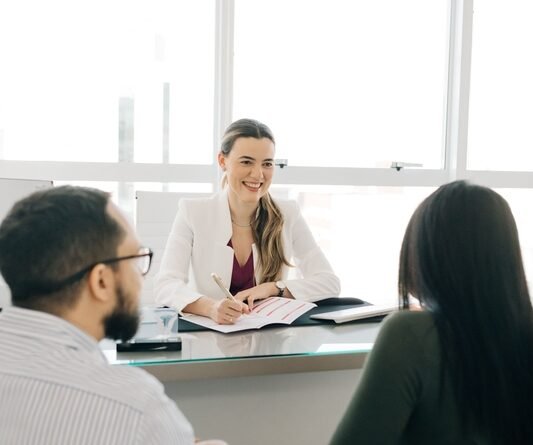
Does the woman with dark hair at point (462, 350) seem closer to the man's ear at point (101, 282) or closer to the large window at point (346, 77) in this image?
the man's ear at point (101, 282)

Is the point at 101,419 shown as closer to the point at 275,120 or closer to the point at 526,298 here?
the point at 526,298

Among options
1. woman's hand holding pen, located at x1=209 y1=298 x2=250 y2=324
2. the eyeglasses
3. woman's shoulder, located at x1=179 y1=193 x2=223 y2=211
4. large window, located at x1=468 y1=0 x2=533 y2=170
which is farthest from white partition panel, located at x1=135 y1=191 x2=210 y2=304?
large window, located at x1=468 y1=0 x2=533 y2=170

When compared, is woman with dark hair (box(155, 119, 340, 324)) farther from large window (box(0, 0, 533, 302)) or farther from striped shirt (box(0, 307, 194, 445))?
striped shirt (box(0, 307, 194, 445))

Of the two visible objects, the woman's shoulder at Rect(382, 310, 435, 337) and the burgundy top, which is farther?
the burgundy top

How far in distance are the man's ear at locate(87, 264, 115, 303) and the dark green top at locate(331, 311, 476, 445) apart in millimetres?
481

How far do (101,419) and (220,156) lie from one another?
75.8 inches

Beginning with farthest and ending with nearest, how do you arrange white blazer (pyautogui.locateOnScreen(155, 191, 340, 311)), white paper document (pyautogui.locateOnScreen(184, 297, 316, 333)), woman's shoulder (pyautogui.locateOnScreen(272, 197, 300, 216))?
1. woman's shoulder (pyautogui.locateOnScreen(272, 197, 300, 216))
2. white blazer (pyautogui.locateOnScreen(155, 191, 340, 311))
3. white paper document (pyautogui.locateOnScreen(184, 297, 316, 333))

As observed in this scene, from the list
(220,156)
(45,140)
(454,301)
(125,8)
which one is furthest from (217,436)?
(125,8)

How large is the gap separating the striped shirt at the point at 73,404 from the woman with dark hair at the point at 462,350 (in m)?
0.41

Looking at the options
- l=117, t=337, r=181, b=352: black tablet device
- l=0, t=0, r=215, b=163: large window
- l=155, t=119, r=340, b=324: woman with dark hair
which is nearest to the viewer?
l=117, t=337, r=181, b=352: black tablet device

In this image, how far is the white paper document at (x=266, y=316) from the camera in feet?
6.09

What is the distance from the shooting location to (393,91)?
3.89 metres

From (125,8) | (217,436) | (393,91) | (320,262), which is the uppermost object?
(125,8)

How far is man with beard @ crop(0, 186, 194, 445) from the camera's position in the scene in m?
0.87
